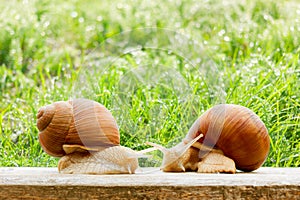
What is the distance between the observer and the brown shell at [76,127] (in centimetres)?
169

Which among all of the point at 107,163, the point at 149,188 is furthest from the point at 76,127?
the point at 149,188

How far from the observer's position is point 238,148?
171cm

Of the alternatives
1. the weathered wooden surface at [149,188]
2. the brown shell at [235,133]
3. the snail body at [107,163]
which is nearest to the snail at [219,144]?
the brown shell at [235,133]

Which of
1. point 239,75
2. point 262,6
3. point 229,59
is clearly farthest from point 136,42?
point 262,6

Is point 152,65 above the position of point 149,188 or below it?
above

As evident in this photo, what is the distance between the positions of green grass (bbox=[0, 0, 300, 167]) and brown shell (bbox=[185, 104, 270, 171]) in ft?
0.26

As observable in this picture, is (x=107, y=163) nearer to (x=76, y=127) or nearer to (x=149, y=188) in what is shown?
(x=76, y=127)

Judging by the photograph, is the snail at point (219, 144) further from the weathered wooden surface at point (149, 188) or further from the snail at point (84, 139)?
the weathered wooden surface at point (149, 188)

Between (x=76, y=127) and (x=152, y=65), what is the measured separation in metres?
0.48

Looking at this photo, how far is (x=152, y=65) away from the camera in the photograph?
6.75 feet

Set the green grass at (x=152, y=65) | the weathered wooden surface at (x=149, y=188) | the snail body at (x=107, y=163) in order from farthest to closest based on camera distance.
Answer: the green grass at (x=152, y=65), the snail body at (x=107, y=163), the weathered wooden surface at (x=149, y=188)

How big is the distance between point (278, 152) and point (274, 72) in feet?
1.98

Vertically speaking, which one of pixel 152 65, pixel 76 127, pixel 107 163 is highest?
pixel 152 65

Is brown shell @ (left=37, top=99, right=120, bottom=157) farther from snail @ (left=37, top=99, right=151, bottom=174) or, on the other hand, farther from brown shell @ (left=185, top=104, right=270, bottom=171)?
brown shell @ (left=185, top=104, right=270, bottom=171)
